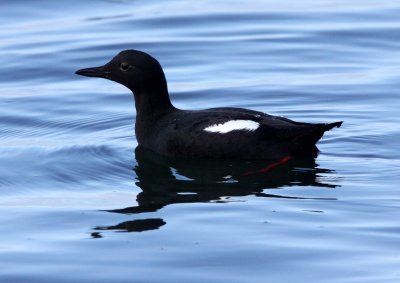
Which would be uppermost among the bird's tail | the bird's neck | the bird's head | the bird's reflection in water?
the bird's head

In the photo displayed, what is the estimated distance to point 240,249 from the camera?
270 inches

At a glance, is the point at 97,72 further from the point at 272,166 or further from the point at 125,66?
the point at 272,166

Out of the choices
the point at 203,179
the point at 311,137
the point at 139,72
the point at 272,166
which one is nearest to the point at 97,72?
the point at 139,72

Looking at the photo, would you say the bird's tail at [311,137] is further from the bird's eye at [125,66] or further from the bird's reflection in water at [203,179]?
the bird's eye at [125,66]

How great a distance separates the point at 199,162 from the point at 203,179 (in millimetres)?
523

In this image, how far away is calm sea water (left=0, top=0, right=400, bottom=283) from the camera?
6738 millimetres

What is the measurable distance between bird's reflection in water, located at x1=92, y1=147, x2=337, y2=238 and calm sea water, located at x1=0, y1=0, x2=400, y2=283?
2cm

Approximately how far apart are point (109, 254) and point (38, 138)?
3.62 metres

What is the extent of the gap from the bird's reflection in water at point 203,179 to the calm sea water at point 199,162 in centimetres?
2

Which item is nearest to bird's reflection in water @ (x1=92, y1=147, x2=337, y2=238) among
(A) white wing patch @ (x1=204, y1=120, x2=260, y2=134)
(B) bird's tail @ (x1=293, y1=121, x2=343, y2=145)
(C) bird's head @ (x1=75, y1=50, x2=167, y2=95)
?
(B) bird's tail @ (x1=293, y1=121, x2=343, y2=145)

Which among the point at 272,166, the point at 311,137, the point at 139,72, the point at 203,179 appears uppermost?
the point at 139,72

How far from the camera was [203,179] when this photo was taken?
874cm

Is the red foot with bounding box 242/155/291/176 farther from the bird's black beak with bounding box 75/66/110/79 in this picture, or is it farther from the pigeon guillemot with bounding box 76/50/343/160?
the bird's black beak with bounding box 75/66/110/79

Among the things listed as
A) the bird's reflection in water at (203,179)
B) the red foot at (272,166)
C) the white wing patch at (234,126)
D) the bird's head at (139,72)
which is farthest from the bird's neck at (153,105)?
the red foot at (272,166)
